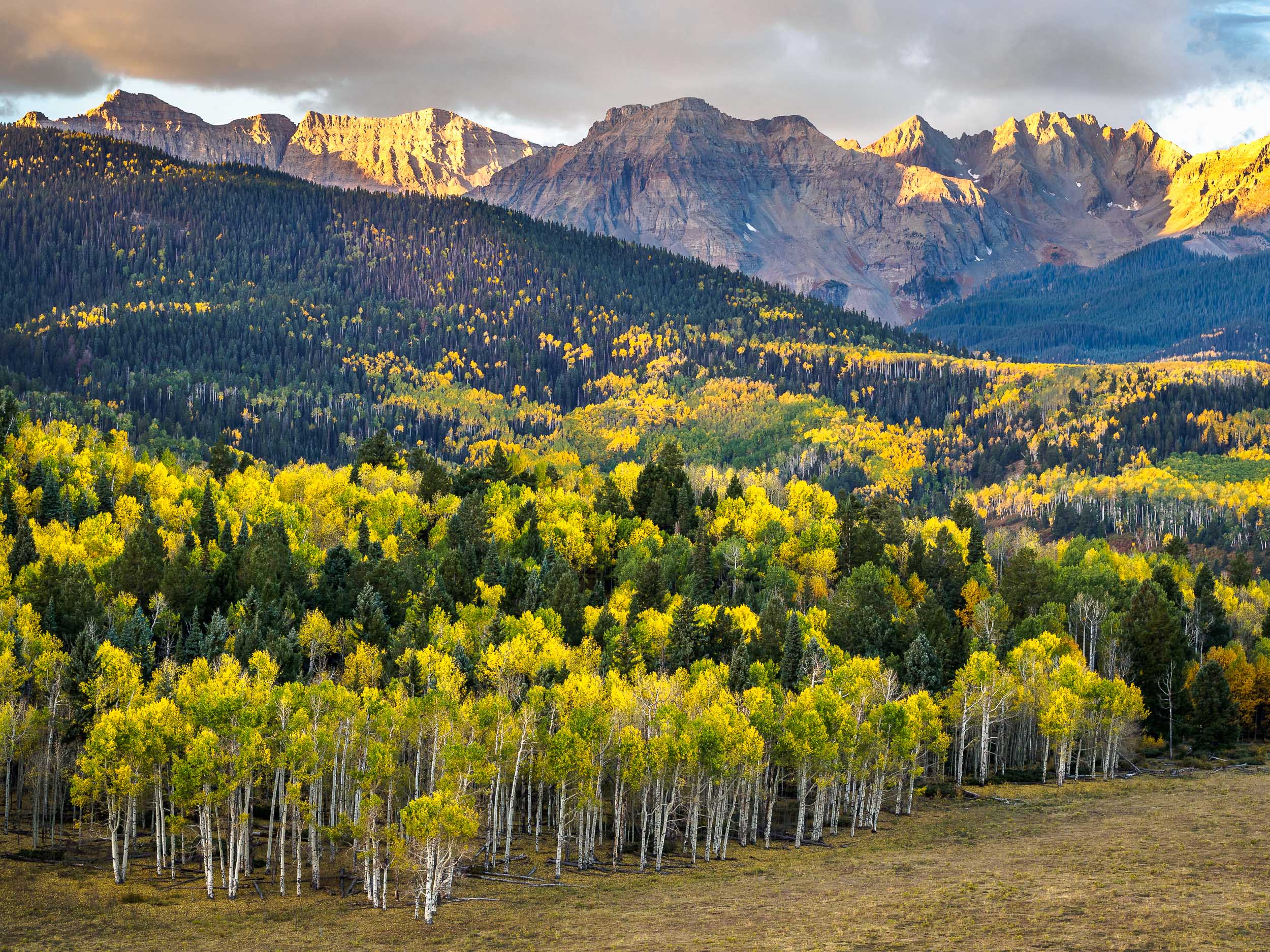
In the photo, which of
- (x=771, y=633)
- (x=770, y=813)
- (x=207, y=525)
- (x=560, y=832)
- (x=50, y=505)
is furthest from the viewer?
(x=50, y=505)

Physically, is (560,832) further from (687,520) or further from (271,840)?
(687,520)

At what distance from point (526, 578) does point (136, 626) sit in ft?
162

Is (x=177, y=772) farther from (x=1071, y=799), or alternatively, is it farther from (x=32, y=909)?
(x=1071, y=799)

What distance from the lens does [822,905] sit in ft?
266

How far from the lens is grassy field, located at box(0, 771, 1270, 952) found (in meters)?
71.1

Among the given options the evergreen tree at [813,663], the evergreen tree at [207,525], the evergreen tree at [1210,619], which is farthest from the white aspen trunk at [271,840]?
the evergreen tree at [1210,619]

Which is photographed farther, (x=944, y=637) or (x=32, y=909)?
(x=944, y=637)

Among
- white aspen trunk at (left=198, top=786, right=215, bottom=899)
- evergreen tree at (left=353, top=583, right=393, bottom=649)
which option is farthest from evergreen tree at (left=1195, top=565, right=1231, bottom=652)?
white aspen trunk at (left=198, top=786, right=215, bottom=899)

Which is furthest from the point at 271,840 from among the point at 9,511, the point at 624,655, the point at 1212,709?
the point at 1212,709

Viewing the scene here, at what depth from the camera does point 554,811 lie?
109 metres

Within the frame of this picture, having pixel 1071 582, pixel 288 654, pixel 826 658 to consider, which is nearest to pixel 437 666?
pixel 288 654

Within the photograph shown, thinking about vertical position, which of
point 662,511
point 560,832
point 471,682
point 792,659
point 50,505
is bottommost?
point 560,832

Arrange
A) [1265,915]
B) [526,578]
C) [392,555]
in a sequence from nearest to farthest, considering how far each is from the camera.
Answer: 1. [1265,915]
2. [526,578]
3. [392,555]

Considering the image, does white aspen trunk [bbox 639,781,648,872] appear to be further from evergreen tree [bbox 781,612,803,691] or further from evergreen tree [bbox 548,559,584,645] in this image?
evergreen tree [bbox 548,559,584,645]
